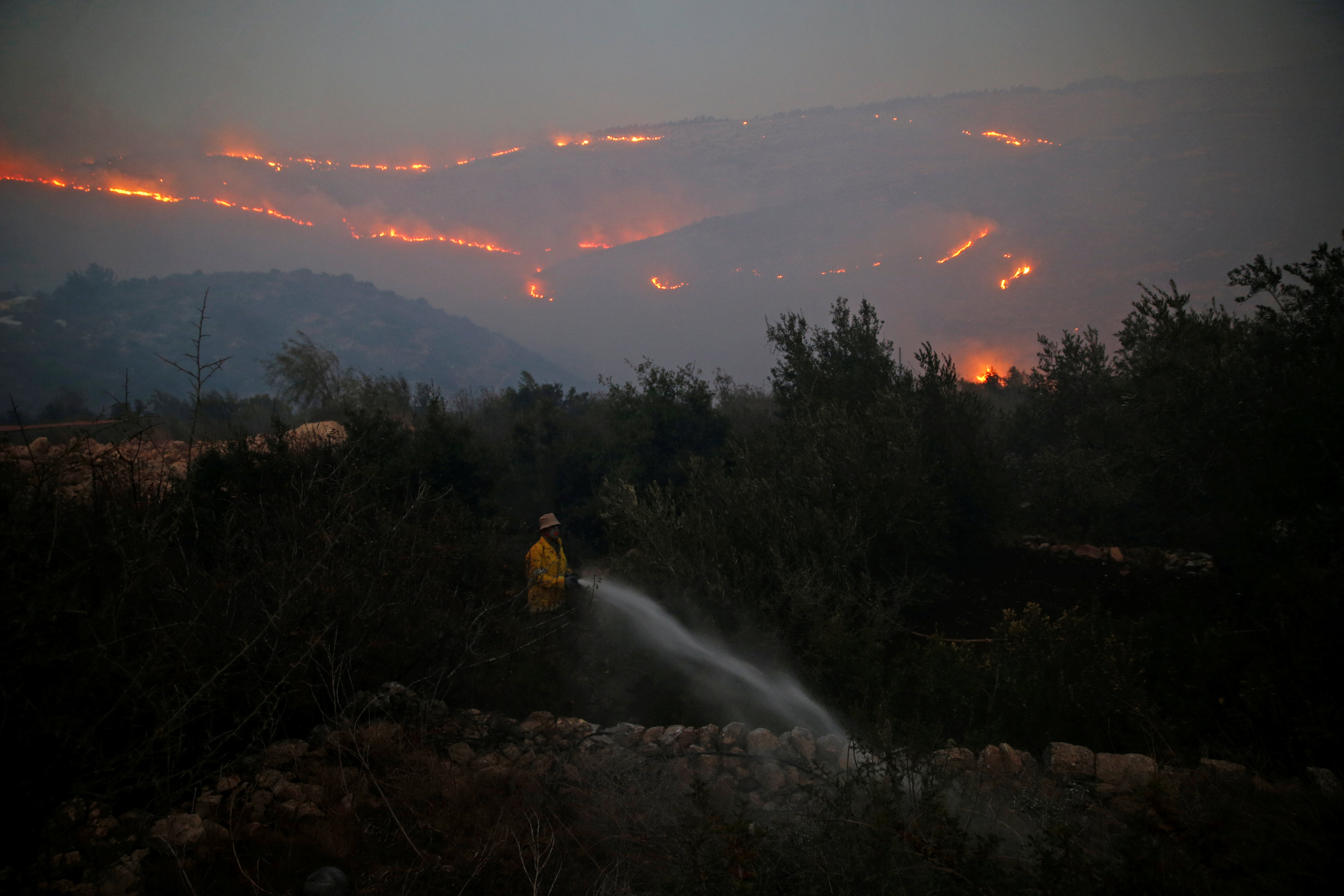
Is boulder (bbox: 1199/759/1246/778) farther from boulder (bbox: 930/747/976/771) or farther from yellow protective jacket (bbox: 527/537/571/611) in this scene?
yellow protective jacket (bbox: 527/537/571/611)

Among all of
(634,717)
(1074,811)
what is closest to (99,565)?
(634,717)

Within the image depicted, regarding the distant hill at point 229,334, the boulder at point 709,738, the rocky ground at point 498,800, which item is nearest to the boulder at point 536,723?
the rocky ground at point 498,800

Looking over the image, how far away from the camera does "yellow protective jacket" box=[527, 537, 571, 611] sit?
8211 mm

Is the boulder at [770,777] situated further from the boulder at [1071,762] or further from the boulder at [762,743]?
the boulder at [1071,762]

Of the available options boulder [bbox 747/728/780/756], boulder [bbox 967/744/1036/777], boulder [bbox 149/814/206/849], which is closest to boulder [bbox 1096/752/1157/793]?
boulder [bbox 967/744/1036/777]

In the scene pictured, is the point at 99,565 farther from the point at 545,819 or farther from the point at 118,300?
the point at 118,300

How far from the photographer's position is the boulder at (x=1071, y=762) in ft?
14.9

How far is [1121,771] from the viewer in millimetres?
4492

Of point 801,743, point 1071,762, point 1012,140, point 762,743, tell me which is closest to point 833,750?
point 801,743

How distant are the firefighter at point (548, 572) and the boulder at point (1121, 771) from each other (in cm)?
603

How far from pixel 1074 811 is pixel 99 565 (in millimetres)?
7385

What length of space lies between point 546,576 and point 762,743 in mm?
3904

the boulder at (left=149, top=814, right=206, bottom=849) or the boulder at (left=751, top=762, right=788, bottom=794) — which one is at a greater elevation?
the boulder at (left=149, top=814, right=206, bottom=849)

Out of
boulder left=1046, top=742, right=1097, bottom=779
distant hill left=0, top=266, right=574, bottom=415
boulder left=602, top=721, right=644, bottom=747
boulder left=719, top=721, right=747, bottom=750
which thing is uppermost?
distant hill left=0, top=266, right=574, bottom=415
